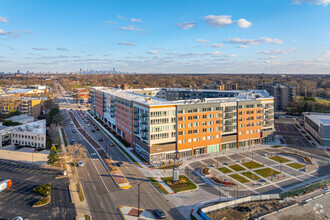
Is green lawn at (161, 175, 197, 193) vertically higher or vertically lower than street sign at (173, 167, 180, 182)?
lower

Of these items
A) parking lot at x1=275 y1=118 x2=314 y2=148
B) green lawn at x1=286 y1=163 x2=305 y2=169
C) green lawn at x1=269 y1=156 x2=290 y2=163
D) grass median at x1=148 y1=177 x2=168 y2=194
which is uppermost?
parking lot at x1=275 y1=118 x2=314 y2=148

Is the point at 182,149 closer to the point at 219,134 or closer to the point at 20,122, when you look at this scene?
the point at 219,134

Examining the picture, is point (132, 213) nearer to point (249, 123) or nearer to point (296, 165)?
point (296, 165)

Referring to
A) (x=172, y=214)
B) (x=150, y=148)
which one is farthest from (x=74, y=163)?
(x=172, y=214)

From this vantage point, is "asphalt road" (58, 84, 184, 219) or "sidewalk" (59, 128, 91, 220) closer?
"sidewalk" (59, 128, 91, 220)

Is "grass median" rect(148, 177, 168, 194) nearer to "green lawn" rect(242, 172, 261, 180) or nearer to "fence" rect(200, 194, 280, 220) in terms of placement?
"fence" rect(200, 194, 280, 220)

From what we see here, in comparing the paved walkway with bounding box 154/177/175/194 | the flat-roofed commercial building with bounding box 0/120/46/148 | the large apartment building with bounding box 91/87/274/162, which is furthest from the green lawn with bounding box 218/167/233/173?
the flat-roofed commercial building with bounding box 0/120/46/148

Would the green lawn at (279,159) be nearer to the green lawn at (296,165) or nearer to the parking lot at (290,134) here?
the green lawn at (296,165)

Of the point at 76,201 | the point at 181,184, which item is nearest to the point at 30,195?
the point at 76,201
